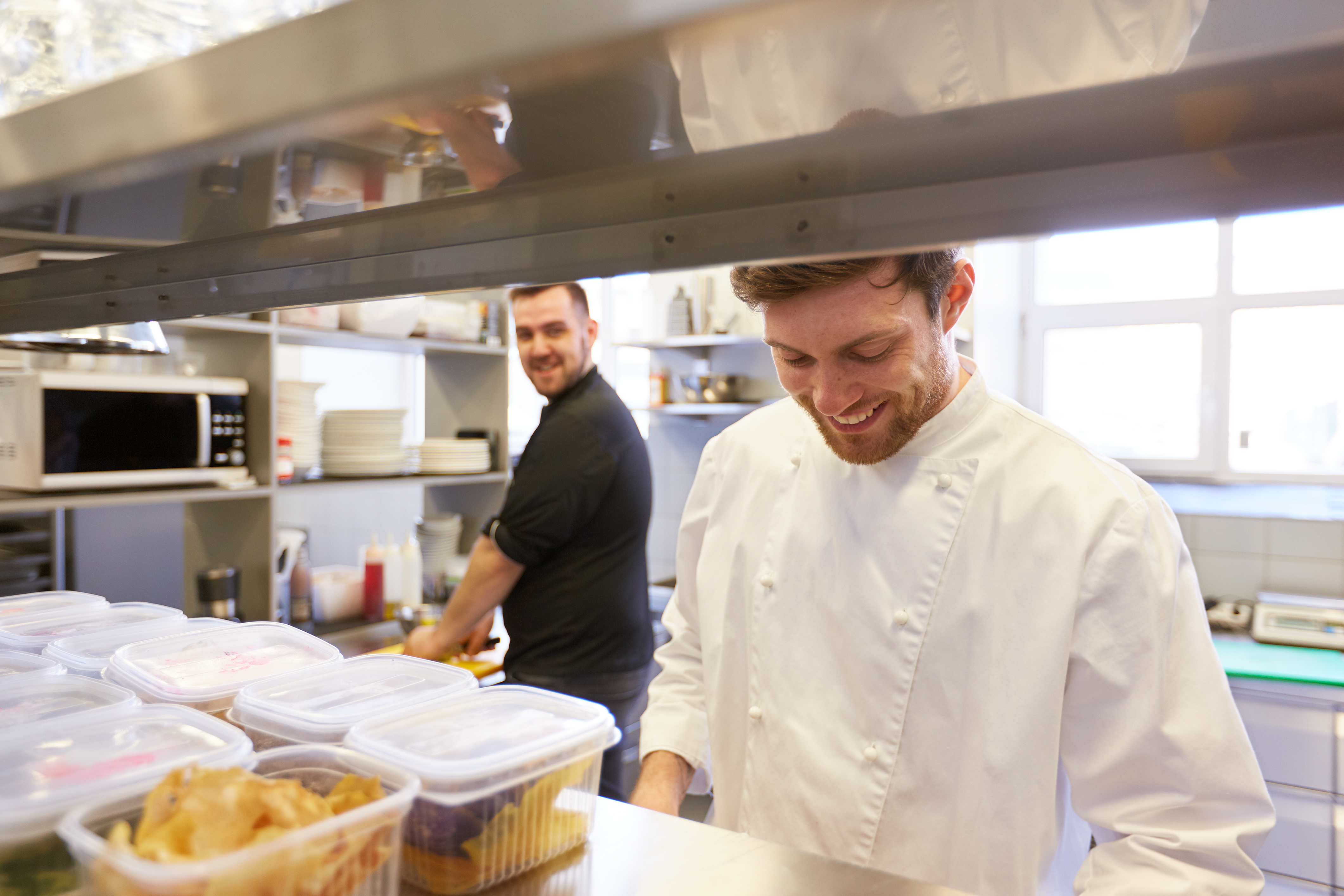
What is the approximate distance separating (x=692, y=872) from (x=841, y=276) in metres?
0.69

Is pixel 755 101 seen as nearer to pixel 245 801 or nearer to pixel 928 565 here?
pixel 245 801

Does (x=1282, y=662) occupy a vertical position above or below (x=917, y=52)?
below

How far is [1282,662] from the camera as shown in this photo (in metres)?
2.92

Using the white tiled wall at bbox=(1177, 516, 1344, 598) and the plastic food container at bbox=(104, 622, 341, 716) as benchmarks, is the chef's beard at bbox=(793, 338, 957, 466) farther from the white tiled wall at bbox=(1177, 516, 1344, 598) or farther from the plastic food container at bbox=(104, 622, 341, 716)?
the white tiled wall at bbox=(1177, 516, 1344, 598)

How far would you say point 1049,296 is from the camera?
4.31 meters

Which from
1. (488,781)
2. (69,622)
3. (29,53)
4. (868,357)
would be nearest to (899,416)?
(868,357)

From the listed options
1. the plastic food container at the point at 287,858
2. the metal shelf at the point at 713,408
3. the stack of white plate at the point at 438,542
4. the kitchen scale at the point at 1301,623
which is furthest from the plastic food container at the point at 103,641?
the kitchen scale at the point at 1301,623

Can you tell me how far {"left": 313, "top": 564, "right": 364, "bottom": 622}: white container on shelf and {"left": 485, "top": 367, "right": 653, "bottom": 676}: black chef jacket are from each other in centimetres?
88

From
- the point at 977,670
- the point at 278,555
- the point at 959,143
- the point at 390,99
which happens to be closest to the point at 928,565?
the point at 977,670

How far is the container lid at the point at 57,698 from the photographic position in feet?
2.68

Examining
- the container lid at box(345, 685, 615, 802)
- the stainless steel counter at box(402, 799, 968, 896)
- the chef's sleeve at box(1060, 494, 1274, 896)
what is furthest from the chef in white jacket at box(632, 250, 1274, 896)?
the container lid at box(345, 685, 615, 802)

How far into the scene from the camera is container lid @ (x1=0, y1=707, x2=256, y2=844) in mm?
621

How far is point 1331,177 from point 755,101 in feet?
0.86

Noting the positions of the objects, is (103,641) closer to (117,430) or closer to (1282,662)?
(117,430)
